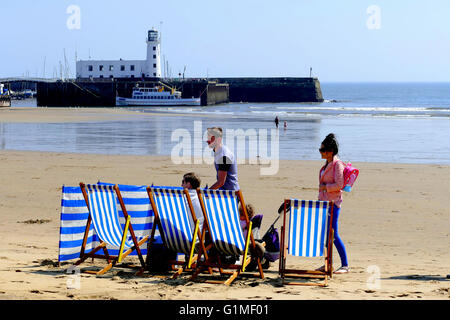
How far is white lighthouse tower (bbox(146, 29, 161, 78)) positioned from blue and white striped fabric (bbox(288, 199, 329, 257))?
279ft

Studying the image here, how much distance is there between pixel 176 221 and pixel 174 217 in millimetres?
45

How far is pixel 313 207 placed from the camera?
19.8 feet

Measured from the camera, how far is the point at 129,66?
92.9m

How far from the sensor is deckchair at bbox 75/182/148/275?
21.0 feet

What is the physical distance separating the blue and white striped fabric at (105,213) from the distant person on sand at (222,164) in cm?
101

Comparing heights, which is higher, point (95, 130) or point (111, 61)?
point (111, 61)

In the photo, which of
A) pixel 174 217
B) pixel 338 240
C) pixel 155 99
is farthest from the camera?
pixel 155 99

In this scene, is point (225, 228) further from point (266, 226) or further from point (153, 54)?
point (153, 54)

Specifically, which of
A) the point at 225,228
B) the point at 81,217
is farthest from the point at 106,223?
the point at 225,228

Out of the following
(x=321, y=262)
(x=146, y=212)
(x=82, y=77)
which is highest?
(x=82, y=77)

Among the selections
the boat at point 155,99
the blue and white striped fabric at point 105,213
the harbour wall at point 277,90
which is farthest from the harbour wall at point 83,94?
the blue and white striped fabric at point 105,213

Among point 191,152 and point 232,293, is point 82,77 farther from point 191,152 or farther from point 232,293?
point 232,293

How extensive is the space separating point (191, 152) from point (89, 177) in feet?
23.1
